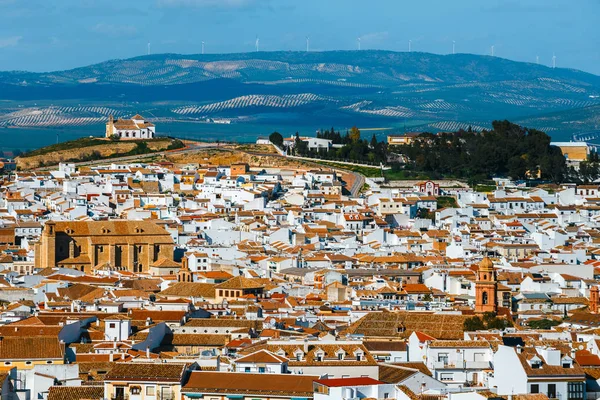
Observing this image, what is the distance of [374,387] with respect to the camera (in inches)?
1010

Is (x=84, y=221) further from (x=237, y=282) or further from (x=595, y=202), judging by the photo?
(x=595, y=202)

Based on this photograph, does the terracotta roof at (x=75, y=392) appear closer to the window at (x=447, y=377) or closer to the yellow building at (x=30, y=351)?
the yellow building at (x=30, y=351)

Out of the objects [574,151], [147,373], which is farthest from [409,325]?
[574,151]

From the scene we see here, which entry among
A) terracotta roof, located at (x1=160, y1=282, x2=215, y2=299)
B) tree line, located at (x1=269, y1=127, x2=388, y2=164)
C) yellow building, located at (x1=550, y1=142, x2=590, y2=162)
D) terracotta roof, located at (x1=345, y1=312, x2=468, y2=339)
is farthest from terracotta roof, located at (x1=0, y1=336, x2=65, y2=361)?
yellow building, located at (x1=550, y1=142, x2=590, y2=162)

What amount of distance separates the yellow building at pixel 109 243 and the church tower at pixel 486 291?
21731mm

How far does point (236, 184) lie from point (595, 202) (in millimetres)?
18124

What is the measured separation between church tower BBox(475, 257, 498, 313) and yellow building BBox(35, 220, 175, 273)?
21731mm

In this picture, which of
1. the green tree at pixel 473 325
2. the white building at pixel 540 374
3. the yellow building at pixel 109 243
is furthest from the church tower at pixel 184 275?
the white building at pixel 540 374

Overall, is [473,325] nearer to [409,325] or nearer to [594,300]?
[409,325]

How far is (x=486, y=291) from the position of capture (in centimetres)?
4353

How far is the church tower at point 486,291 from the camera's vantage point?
1694 inches

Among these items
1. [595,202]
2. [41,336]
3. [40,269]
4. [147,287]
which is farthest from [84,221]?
[41,336]

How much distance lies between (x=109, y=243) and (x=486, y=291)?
25008 millimetres

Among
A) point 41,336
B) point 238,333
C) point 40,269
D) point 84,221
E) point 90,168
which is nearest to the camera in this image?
point 41,336
